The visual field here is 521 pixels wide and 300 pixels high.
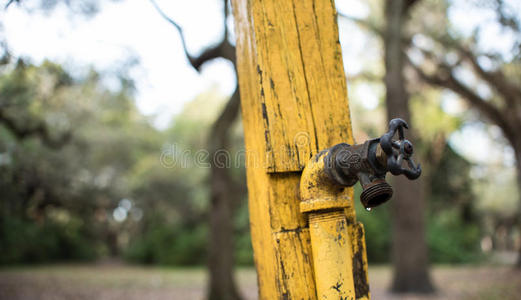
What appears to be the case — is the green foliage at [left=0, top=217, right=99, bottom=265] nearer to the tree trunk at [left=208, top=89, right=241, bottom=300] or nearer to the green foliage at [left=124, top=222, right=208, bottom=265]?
the green foliage at [left=124, top=222, right=208, bottom=265]

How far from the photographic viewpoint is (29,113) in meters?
8.65

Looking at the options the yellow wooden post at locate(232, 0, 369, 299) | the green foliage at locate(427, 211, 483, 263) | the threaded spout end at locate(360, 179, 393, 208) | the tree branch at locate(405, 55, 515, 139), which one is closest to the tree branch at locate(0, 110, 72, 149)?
the yellow wooden post at locate(232, 0, 369, 299)

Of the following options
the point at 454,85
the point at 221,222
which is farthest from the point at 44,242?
the point at 454,85

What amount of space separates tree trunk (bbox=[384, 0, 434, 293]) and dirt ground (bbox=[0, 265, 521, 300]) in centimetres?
38

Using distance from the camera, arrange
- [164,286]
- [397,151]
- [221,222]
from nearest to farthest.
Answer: [397,151]
[221,222]
[164,286]

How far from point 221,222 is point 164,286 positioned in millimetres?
3893

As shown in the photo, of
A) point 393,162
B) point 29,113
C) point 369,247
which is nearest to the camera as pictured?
point 393,162

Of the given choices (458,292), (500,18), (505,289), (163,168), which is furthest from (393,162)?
(163,168)

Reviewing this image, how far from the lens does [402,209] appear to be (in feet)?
27.1

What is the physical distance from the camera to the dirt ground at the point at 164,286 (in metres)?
8.01

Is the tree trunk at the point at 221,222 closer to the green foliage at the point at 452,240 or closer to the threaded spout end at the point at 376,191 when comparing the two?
the threaded spout end at the point at 376,191

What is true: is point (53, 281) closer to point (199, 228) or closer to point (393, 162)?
point (199, 228)

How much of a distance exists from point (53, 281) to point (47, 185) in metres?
4.11

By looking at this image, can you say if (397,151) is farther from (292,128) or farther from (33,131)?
(33,131)
